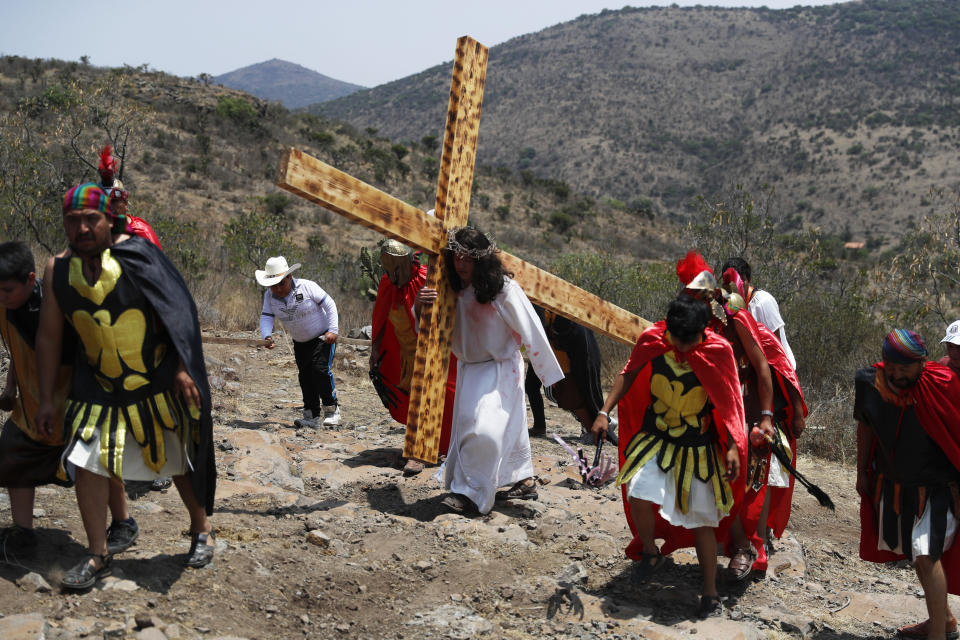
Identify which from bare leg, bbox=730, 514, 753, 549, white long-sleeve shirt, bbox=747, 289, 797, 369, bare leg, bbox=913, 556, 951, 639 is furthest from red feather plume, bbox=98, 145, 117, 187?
bare leg, bbox=913, 556, 951, 639

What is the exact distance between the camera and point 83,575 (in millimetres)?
3795

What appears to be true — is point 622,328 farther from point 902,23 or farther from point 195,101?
point 902,23

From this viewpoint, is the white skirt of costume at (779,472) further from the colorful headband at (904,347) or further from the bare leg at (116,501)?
the bare leg at (116,501)

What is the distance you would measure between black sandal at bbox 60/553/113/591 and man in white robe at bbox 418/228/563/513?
2.32m

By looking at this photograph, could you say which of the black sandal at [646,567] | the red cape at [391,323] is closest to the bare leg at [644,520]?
the black sandal at [646,567]

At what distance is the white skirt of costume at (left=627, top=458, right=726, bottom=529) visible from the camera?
4410 millimetres

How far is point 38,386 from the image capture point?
13.3 ft

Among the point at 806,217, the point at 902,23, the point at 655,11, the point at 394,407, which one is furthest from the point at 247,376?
the point at 655,11

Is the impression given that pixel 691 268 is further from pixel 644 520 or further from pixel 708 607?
pixel 708 607

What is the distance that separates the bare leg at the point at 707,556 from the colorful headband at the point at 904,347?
4.22 ft

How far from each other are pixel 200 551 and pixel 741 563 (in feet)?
9.78

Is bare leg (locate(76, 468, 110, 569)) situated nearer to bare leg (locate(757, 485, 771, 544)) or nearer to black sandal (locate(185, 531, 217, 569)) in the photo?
black sandal (locate(185, 531, 217, 569))

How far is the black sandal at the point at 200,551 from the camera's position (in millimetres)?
4229

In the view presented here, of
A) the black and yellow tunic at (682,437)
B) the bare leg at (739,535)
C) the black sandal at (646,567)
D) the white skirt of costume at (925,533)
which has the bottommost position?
the black sandal at (646,567)
